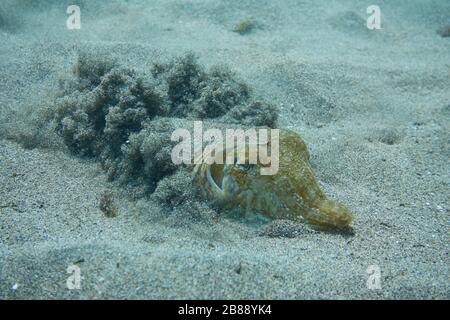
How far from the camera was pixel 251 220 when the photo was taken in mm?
3793

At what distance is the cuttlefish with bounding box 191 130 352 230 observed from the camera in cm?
367

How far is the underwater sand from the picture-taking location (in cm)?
319

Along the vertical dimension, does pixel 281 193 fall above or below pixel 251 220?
above

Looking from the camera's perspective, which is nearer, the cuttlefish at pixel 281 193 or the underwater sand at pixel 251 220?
the underwater sand at pixel 251 220

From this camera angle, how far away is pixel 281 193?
366 centimetres

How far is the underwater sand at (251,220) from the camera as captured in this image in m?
3.19

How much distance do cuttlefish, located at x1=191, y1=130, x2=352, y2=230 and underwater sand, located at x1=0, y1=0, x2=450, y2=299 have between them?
0.52ft

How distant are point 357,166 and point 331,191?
868 mm

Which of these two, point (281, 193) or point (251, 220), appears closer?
point (281, 193)

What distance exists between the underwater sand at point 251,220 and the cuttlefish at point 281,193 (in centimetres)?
16

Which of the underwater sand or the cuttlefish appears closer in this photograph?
the underwater sand

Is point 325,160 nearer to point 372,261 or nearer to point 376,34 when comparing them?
point 372,261

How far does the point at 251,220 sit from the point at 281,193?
42cm

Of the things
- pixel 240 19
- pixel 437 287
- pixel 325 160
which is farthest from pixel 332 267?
pixel 240 19
